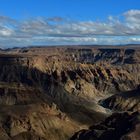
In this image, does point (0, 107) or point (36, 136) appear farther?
point (0, 107)

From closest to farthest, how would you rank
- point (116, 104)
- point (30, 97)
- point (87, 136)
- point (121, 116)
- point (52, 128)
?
point (87, 136), point (121, 116), point (52, 128), point (30, 97), point (116, 104)

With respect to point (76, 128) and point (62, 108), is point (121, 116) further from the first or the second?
point (62, 108)

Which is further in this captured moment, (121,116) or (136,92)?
(136,92)

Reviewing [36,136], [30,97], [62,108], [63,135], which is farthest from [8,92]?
[36,136]

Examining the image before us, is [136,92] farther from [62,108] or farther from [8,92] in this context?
[8,92]

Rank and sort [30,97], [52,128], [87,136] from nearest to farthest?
[87,136] < [52,128] < [30,97]

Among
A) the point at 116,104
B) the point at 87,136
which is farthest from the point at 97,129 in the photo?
the point at 116,104

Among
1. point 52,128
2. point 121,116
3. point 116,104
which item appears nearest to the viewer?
point 121,116

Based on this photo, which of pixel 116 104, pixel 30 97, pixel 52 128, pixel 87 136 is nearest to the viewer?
pixel 87 136
